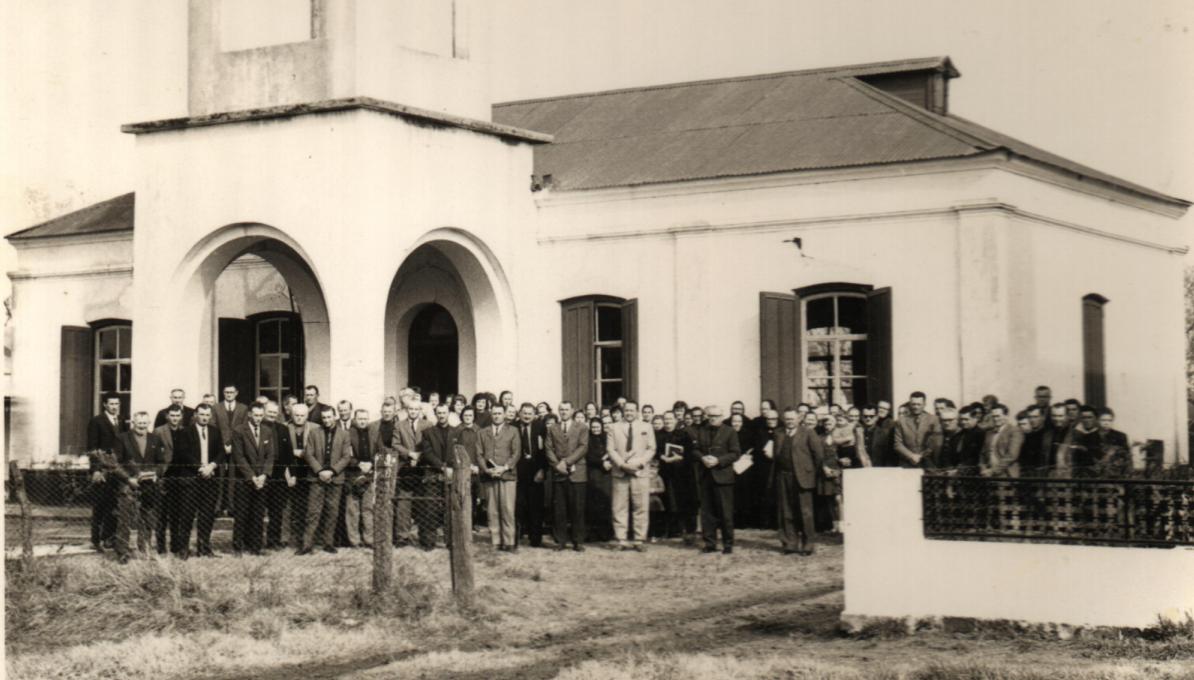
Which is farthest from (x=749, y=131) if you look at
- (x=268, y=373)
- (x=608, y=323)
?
(x=268, y=373)

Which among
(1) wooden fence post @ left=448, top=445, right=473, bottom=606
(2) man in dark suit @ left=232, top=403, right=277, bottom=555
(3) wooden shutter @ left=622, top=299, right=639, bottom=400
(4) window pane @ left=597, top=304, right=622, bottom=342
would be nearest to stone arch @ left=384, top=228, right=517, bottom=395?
(4) window pane @ left=597, top=304, right=622, bottom=342

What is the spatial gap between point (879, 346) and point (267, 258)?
7.44 m

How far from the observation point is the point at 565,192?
18.9 m

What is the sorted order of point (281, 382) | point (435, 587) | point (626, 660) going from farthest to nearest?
point (281, 382)
point (435, 587)
point (626, 660)

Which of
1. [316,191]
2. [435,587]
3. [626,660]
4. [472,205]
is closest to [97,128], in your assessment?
[316,191]

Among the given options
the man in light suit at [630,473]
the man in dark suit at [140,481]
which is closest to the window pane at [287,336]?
the man in dark suit at [140,481]

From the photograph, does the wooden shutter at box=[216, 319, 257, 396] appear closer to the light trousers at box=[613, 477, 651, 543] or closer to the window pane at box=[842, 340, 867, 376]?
the light trousers at box=[613, 477, 651, 543]

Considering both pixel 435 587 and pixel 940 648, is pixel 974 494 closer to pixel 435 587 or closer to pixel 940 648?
pixel 940 648

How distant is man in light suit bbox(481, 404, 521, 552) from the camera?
1530 centimetres

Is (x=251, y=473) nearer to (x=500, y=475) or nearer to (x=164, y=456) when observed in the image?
(x=164, y=456)

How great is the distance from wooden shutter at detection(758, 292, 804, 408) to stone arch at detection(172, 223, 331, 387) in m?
5.00

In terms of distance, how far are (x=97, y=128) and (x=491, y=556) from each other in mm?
7459

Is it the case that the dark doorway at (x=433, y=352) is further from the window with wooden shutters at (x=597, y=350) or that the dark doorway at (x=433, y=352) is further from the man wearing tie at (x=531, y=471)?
the man wearing tie at (x=531, y=471)

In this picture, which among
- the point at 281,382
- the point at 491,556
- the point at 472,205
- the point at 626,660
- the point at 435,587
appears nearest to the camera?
the point at 626,660
